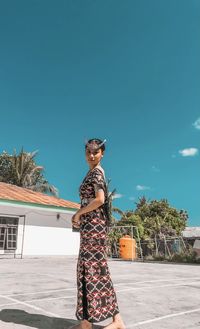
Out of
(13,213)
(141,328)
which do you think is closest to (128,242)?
(13,213)

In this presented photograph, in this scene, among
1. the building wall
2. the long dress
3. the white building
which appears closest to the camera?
the long dress

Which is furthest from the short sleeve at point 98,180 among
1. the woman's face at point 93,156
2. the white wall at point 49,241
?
the white wall at point 49,241

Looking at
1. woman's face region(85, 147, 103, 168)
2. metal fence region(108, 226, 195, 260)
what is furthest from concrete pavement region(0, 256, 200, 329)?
metal fence region(108, 226, 195, 260)

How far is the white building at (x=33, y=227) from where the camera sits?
18500 millimetres

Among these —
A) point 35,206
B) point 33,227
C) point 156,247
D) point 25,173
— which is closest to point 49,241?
point 33,227

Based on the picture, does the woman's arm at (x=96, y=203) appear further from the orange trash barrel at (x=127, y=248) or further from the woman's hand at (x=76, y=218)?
the orange trash barrel at (x=127, y=248)

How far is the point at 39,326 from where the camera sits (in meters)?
3.35

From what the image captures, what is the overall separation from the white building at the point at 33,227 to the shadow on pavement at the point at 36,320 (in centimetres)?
1413

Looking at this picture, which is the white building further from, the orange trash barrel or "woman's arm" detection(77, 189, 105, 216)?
"woman's arm" detection(77, 189, 105, 216)

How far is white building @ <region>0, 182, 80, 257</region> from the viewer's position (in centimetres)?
1850

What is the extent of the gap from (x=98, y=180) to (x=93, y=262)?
739 millimetres

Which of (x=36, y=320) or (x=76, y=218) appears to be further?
(x=36, y=320)

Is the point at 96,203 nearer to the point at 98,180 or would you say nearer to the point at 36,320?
the point at 98,180

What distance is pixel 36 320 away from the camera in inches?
140
